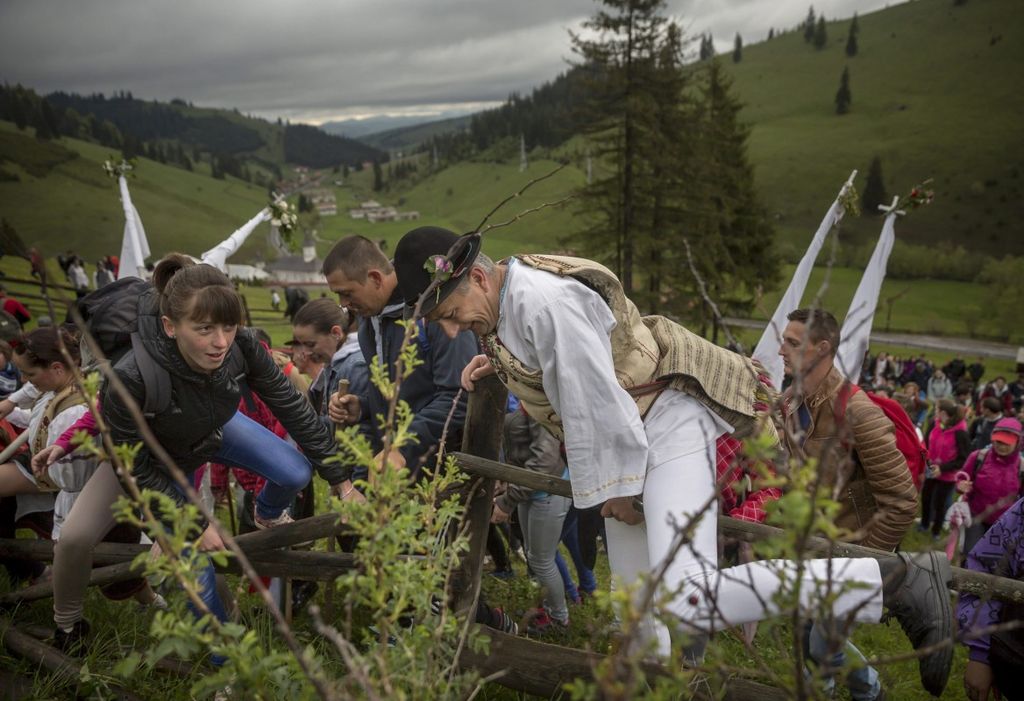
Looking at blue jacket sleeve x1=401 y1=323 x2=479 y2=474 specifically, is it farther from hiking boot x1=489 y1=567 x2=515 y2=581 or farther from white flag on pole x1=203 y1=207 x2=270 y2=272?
white flag on pole x1=203 y1=207 x2=270 y2=272

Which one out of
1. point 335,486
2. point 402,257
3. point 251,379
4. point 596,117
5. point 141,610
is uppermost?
point 596,117

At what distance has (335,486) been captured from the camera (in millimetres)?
3848

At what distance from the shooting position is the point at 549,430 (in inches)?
123

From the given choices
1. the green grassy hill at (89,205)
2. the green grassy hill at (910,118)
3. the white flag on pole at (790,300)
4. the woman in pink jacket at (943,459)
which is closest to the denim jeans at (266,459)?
the white flag on pole at (790,300)

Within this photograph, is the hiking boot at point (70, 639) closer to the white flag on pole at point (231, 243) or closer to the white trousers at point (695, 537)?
the white trousers at point (695, 537)

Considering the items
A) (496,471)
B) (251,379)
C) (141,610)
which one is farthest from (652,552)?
(141,610)

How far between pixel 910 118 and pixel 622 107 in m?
125

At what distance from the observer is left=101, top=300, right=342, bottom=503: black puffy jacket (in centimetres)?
305

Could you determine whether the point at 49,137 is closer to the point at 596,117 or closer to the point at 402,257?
the point at 596,117

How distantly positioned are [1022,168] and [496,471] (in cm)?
13322

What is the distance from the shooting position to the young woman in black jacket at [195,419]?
10.1 feet

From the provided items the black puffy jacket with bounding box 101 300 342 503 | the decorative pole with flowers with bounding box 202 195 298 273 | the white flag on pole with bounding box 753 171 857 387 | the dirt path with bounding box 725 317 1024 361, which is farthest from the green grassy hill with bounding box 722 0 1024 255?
the black puffy jacket with bounding box 101 300 342 503

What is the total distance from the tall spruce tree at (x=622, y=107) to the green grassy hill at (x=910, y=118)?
196 ft

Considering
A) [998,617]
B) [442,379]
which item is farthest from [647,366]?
[998,617]
